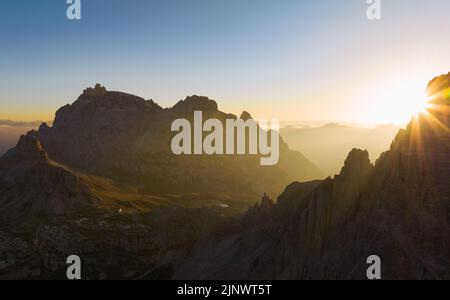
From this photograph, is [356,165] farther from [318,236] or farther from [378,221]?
[318,236]

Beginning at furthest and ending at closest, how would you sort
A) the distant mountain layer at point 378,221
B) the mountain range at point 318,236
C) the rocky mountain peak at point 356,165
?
the rocky mountain peak at point 356,165 < the mountain range at point 318,236 < the distant mountain layer at point 378,221

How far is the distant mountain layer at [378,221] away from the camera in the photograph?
85.8 meters

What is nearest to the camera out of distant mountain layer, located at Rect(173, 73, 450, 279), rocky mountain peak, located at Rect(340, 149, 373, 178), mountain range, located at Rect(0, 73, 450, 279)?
distant mountain layer, located at Rect(173, 73, 450, 279)

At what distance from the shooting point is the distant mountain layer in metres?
85.8

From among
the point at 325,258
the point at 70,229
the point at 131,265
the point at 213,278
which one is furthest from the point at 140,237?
the point at 325,258

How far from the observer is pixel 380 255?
87688 millimetres

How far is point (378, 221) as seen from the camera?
93188 mm

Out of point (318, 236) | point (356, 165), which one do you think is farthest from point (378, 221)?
point (356, 165)

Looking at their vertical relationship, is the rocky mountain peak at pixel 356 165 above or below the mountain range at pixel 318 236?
above

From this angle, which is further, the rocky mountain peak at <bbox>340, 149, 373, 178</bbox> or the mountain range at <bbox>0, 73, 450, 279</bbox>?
the rocky mountain peak at <bbox>340, 149, 373, 178</bbox>

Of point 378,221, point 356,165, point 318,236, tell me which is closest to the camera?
point 378,221

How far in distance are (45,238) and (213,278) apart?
80415 millimetres

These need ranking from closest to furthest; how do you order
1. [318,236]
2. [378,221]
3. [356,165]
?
[378,221] → [318,236] → [356,165]
